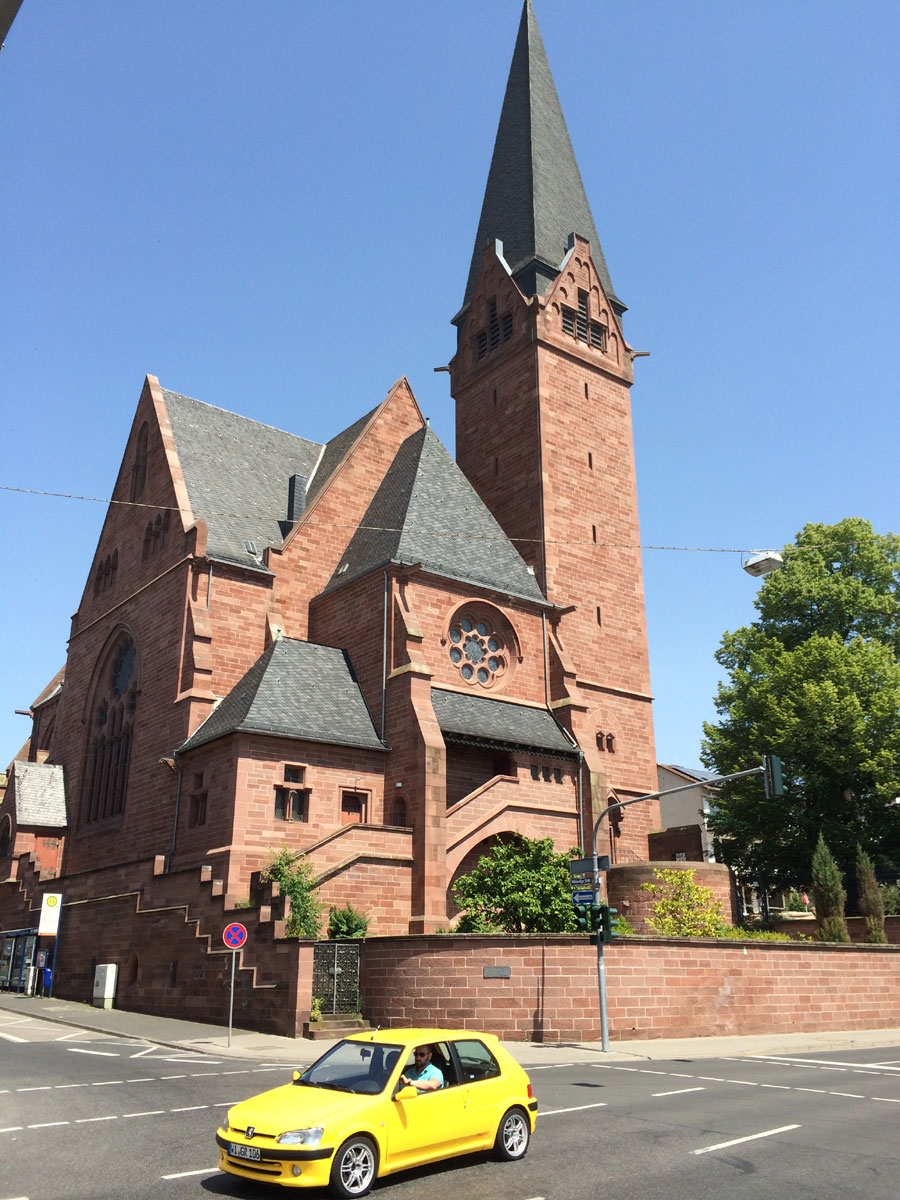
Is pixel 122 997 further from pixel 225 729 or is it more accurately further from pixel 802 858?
pixel 802 858

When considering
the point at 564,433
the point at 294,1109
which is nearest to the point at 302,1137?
the point at 294,1109

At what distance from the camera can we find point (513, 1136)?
30.5 ft

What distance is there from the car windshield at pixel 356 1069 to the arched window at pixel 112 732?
25.8 metres

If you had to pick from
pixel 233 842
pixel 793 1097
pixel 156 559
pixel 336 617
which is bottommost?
pixel 793 1097

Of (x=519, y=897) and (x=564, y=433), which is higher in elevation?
(x=564, y=433)

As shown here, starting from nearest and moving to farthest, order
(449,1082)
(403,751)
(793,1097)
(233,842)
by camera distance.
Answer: (449,1082) → (793,1097) → (233,842) → (403,751)

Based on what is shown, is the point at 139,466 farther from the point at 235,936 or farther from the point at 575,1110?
the point at 575,1110

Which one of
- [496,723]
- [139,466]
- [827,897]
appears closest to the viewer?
[496,723]

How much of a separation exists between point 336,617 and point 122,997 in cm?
1252

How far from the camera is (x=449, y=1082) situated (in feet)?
29.9

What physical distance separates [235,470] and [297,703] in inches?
491

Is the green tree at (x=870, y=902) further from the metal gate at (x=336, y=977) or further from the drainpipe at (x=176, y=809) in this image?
the drainpipe at (x=176, y=809)

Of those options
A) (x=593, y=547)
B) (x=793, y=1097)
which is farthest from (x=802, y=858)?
(x=793, y=1097)

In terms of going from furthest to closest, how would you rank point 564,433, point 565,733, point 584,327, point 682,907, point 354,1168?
1. point 584,327
2. point 564,433
3. point 565,733
4. point 682,907
5. point 354,1168
